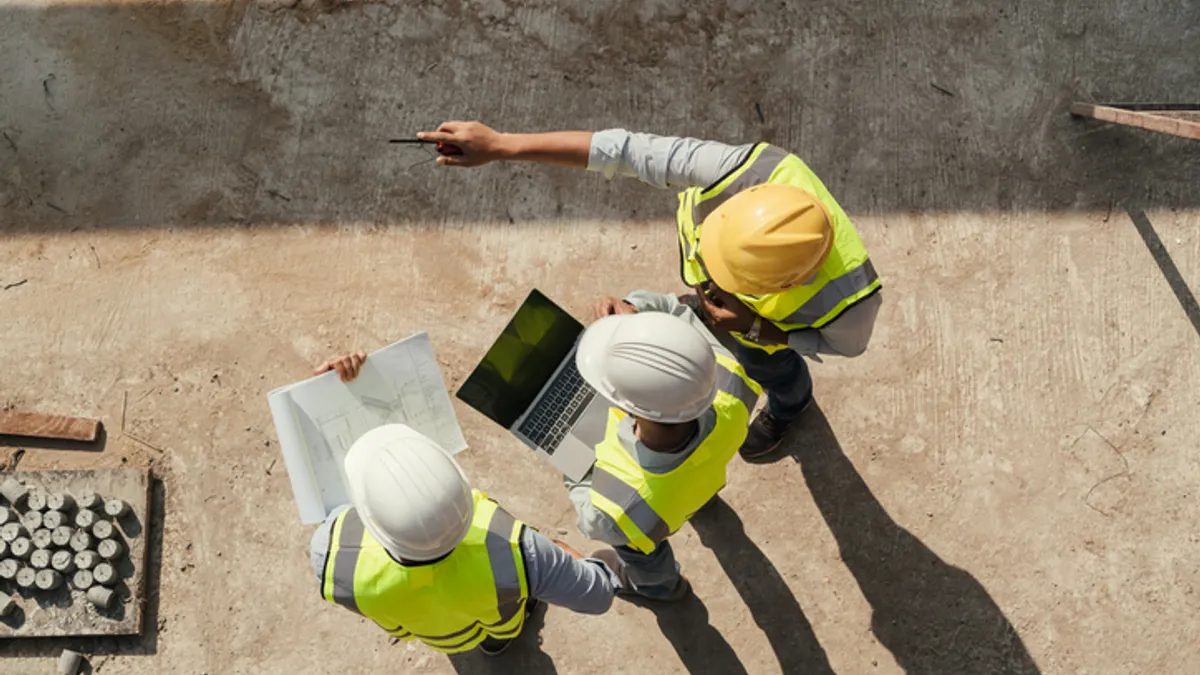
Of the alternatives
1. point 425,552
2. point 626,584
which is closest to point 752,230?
point 425,552

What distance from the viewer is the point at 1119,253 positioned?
4.67 meters

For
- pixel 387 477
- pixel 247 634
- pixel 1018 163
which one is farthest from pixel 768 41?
pixel 247 634

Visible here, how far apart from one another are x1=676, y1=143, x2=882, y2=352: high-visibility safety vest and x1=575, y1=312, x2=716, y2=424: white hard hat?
490 millimetres

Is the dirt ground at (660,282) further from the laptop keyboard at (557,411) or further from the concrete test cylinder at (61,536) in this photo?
the laptop keyboard at (557,411)

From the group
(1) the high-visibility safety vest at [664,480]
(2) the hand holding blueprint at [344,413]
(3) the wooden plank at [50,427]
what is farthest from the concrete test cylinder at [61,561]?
(1) the high-visibility safety vest at [664,480]

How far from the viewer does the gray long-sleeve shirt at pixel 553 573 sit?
9.91 feet

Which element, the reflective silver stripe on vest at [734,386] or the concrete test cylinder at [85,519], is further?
the concrete test cylinder at [85,519]

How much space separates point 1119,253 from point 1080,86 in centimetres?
97

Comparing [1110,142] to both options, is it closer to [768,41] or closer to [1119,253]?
[1119,253]

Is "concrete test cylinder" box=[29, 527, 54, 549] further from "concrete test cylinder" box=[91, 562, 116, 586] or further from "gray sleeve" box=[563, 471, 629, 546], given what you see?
"gray sleeve" box=[563, 471, 629, 546]

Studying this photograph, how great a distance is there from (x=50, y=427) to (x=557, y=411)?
268cm

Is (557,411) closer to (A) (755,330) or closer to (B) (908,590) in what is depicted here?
(A) (755,330)

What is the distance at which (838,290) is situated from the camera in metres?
3.10

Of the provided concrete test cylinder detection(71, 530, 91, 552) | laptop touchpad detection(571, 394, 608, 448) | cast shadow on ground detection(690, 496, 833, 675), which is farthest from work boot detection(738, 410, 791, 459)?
concrete test cylinder detection(71, 530, 91, 552)
